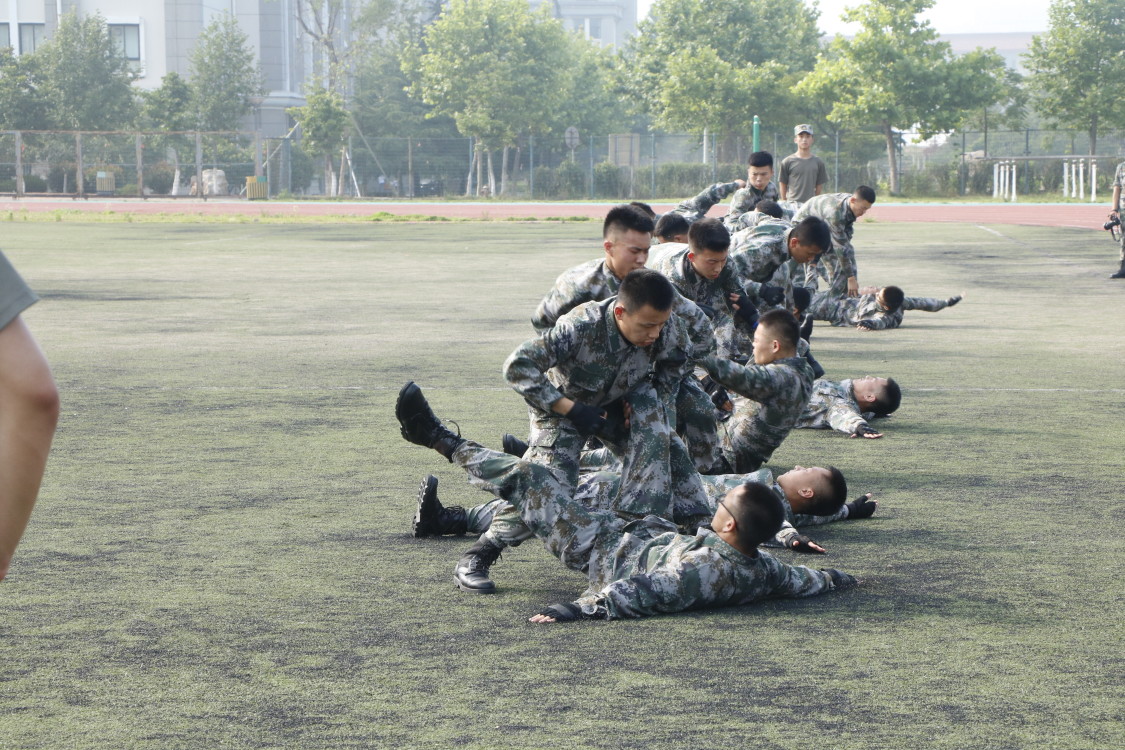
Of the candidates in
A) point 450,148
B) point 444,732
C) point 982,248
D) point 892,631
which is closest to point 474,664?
point 444,732

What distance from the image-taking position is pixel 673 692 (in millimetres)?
3799

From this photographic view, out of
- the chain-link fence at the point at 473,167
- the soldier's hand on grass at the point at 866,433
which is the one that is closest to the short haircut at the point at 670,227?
the soldier's hand on grass at the point at 866,433

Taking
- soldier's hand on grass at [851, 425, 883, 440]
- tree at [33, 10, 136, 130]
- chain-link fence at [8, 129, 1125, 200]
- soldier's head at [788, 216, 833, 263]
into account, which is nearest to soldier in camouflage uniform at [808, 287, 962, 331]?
soldier's head at [788, 216, 833, 263]

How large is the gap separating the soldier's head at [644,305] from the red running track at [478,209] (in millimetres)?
27553

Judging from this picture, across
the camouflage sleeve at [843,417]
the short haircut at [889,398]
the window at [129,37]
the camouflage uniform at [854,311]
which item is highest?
the window at [129,37]

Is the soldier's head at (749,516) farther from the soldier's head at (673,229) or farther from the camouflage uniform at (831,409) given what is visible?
the soldier's head at (673,229)

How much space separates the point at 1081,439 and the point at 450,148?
49.9 m

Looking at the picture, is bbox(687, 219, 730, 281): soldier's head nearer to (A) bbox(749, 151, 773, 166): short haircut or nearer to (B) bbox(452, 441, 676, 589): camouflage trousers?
(B) bbox(452, 441, 676, 589): camouflage trousers

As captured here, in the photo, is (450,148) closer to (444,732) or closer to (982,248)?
(982,248)

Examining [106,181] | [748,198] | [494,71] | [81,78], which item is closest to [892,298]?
[748,198]

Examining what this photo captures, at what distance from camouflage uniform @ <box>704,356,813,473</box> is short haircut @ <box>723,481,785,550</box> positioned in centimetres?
161

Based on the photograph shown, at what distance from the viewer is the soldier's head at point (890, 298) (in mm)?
12625

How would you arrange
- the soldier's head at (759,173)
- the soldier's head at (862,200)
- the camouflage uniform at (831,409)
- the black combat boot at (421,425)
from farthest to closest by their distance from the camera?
the soldier's head at (862,200)
the soldier's head at (759,173)
the camouflage uniform at (831,409)
the black combat boot at (421,425)

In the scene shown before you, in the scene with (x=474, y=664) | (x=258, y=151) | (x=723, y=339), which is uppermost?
(x=258, y=151)
